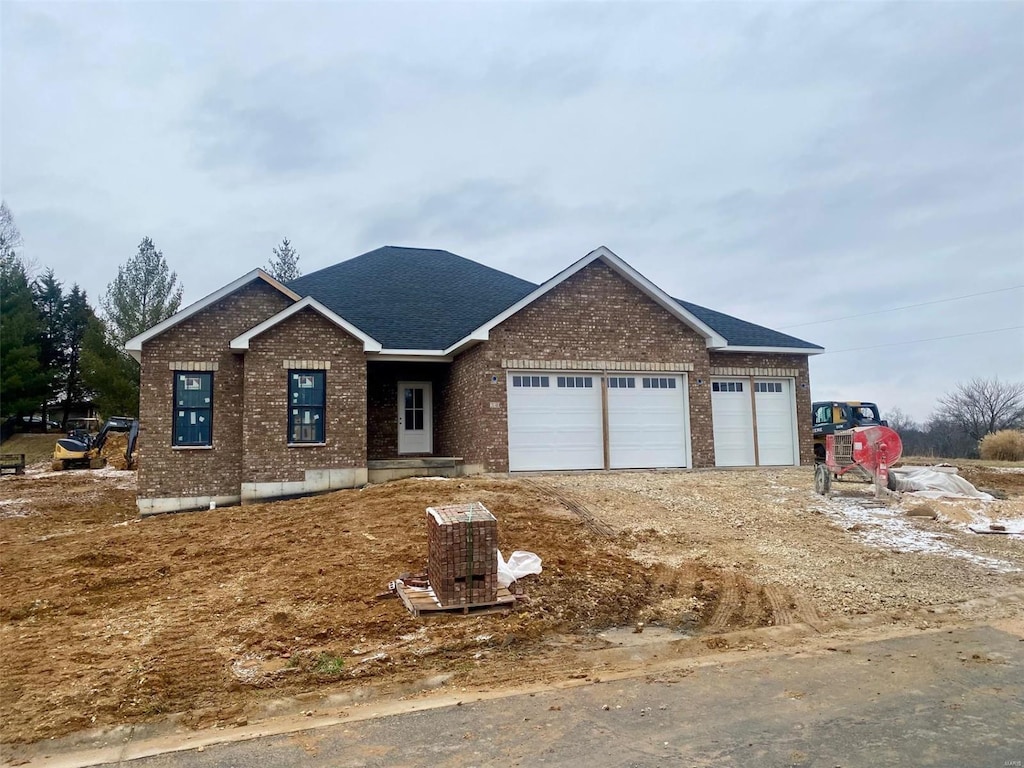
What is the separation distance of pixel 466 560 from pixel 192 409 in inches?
424

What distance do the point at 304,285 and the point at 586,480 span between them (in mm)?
11039

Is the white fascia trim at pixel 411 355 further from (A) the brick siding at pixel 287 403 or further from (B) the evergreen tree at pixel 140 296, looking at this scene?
(B) the evergreen tree at pixel 140 296

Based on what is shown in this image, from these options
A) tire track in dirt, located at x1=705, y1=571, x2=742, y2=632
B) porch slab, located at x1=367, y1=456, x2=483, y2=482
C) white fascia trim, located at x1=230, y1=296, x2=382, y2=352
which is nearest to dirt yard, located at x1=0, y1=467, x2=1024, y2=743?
tire track in dirt, located at x1=705, y1=571, x2=742, y2=632

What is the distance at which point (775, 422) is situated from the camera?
754 inches

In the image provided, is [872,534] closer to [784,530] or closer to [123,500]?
[784,530]

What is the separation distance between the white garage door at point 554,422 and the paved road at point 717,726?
34.4 ft

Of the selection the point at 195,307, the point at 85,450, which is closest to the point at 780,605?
the point at 195,307

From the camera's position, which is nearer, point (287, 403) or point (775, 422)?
point (287, 403)

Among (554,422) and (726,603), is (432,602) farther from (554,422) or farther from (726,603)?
(554,422)

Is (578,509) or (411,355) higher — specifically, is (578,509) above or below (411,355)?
below

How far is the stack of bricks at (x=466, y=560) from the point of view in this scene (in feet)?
23.8

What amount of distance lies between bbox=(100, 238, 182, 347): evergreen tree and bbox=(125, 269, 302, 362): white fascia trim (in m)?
25.1

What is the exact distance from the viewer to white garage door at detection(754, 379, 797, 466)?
19.0 metres

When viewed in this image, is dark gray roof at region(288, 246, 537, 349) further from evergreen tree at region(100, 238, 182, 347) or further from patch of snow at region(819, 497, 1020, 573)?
evergreen tree at region(100, 238, 182, 347)
